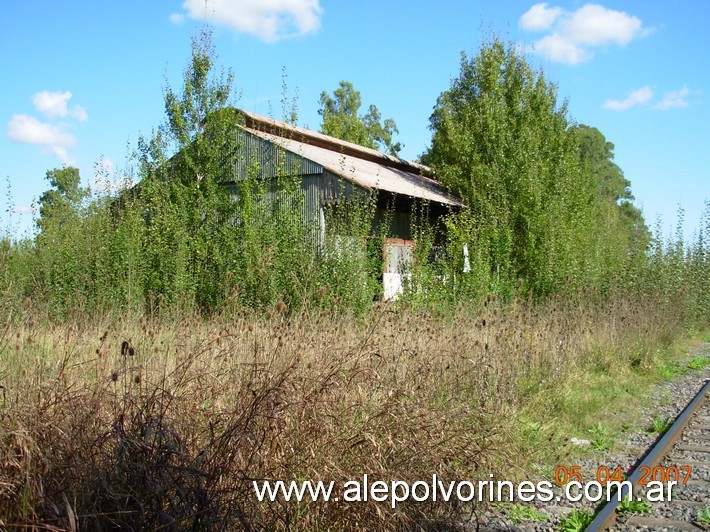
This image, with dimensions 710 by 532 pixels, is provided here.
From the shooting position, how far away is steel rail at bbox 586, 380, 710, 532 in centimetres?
471

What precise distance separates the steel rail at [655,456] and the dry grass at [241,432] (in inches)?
31.1

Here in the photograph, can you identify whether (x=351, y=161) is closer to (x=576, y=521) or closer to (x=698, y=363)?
(x=698, y=363)

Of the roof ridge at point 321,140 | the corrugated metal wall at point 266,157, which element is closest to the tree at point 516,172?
the roof ridge at point 321,140

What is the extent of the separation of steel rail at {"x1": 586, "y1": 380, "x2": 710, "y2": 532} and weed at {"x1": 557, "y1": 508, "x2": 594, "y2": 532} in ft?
0.28

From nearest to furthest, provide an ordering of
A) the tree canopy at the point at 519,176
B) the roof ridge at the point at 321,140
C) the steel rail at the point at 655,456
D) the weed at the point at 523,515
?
1. the steel rail at the point at 655,456
2. the weed at the point at 523,515
3. the tree canopy at the point at 519,176
4. the roof ridge at the point at 321,140

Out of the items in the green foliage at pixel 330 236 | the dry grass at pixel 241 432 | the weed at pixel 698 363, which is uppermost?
the green foliage at pixel 330 236

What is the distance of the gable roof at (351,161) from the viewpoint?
18.9 m

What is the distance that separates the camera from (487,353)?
282 inches

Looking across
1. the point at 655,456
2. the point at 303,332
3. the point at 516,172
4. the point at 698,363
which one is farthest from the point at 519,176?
the point at 303,332

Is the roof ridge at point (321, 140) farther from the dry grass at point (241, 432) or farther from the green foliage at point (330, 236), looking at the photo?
the dry grass at point (241, 432)

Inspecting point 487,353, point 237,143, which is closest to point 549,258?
point 237,143
